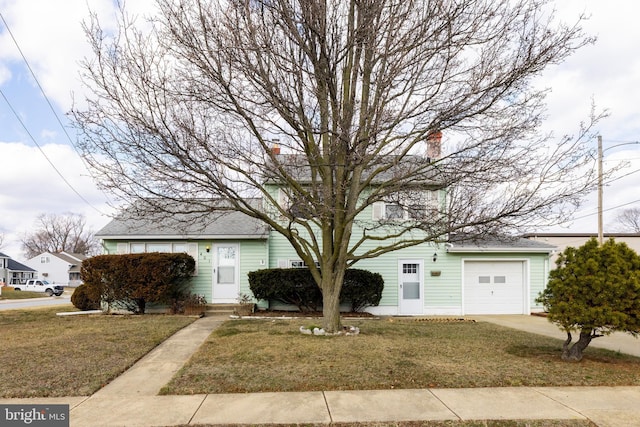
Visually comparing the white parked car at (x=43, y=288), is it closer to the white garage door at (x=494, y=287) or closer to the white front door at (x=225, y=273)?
the white front door at (x=225, y=273)

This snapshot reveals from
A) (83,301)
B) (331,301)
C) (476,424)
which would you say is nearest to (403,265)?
(331,301)

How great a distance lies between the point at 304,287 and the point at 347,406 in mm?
8736

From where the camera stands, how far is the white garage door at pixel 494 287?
49.1 feet

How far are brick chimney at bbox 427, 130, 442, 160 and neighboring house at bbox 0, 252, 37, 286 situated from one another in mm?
60930

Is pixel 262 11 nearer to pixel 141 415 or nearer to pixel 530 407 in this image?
pixel 141 415

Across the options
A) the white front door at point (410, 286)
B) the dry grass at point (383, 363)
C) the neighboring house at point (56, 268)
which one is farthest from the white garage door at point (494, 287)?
the neighboring house at point (56, 268)

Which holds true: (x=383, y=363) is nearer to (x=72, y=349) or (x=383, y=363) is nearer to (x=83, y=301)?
(x=72, y=349)

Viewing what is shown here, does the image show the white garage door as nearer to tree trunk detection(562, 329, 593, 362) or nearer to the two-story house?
the two-story house

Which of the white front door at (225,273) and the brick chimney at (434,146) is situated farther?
the white front door at (225,273)

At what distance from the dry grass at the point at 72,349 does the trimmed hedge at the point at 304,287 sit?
8.76 feet

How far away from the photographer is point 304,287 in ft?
44.2

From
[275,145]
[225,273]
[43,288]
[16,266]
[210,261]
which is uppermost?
[275,145]

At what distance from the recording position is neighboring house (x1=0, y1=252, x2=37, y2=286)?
53562 mm

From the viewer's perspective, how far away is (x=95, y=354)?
7289 mm
